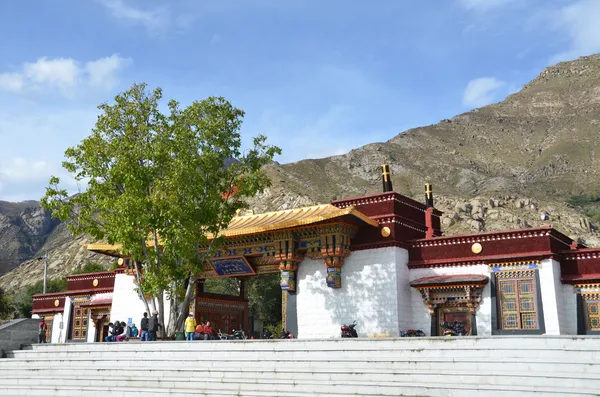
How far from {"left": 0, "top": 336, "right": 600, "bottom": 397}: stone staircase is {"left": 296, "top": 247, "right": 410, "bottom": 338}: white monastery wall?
756cm

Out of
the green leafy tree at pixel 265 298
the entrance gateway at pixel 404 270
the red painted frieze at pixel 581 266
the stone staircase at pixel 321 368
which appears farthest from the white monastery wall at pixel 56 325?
the red painted frieze at pixel 581 266

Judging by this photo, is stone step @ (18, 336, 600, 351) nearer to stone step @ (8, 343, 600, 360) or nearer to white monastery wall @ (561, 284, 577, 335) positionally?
stone step @ (8, 343, 600, 360)

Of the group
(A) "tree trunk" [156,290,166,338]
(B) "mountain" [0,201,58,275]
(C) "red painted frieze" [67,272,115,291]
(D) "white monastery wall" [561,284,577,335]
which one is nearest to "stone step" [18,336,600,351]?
(A) "tree trunk" [156,290,166,338]

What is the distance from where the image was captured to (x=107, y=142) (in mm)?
20609

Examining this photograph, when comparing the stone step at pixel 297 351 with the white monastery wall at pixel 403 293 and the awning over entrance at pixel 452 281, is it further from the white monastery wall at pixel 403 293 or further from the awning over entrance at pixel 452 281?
the awning over entrance at pixel 452 281

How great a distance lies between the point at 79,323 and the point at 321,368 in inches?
909

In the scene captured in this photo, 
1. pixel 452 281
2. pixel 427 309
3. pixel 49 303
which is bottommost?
pixel 427 309

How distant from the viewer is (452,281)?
20.9 meters

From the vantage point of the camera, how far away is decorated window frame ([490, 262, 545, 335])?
782 inches

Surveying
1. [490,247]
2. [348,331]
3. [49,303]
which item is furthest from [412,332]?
[49,303]

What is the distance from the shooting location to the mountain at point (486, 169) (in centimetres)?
7382

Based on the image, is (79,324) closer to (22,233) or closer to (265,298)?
(265,298)

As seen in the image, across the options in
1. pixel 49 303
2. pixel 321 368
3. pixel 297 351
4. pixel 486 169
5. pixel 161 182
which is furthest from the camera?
pixel 486 169

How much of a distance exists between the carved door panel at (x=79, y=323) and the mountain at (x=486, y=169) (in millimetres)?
44644
